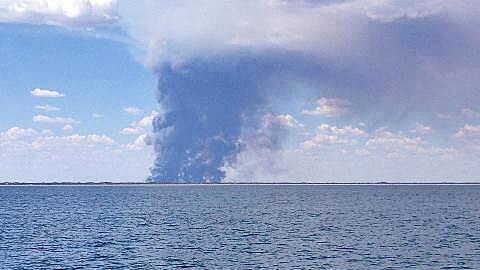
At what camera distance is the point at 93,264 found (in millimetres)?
64938

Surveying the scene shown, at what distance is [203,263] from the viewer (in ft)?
217

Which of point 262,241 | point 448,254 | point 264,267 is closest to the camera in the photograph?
point 264,267

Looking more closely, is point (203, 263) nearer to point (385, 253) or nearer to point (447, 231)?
point (385, 253)

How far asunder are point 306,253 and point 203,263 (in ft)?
47.3

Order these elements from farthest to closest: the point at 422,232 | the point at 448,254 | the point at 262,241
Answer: the point at 422,232
the point at 262,241
the point at 448,254

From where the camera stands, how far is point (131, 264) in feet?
212

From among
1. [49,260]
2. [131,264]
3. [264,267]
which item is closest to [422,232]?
[264,267]

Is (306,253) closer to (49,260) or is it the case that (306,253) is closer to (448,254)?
(448,254)

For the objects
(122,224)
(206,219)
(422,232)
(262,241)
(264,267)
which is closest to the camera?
(264,267)

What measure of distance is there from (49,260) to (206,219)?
201 feet

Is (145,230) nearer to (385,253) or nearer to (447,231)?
(385,253)

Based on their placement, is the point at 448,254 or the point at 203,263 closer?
the point at 203,263

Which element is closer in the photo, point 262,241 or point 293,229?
point 262,241

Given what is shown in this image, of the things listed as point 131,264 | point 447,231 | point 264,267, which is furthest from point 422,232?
point 131,264
